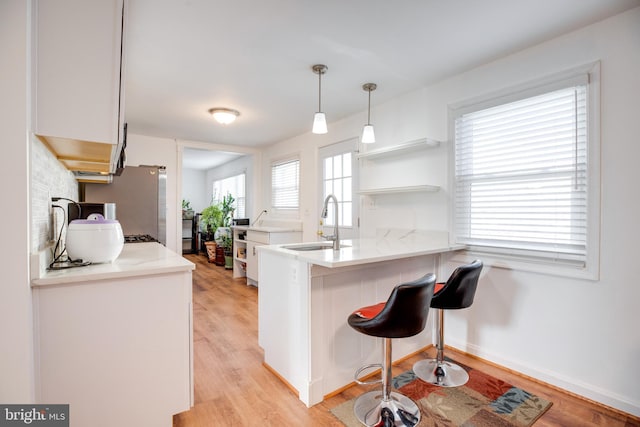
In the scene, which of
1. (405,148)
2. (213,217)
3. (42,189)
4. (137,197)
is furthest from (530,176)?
(213,217)

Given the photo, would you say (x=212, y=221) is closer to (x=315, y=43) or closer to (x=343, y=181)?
(x=343, y=181)

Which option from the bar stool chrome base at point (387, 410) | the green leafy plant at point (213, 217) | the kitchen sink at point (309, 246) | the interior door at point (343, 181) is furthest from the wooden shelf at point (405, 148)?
the green leafy plant at point (213, 217)

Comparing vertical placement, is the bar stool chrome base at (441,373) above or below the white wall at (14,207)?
below

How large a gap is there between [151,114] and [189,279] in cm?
291

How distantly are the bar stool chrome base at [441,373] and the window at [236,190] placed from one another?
16.4 feet

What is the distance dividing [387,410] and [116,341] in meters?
1.46

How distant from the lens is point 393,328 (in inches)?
59.9

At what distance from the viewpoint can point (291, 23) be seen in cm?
190

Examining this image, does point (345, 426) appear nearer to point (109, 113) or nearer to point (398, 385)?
point (398, 385)


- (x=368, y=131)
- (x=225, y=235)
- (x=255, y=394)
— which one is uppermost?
(x=368, y=131)

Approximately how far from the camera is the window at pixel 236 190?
6.69 meters

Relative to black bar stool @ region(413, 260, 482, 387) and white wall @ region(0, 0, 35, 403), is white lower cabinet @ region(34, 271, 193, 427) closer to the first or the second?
white wall @ region(0, 0, 35, 403)

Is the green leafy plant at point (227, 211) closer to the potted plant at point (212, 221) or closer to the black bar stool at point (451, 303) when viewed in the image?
the potted plant at point (212, 221)

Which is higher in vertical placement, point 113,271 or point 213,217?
point 213,217
